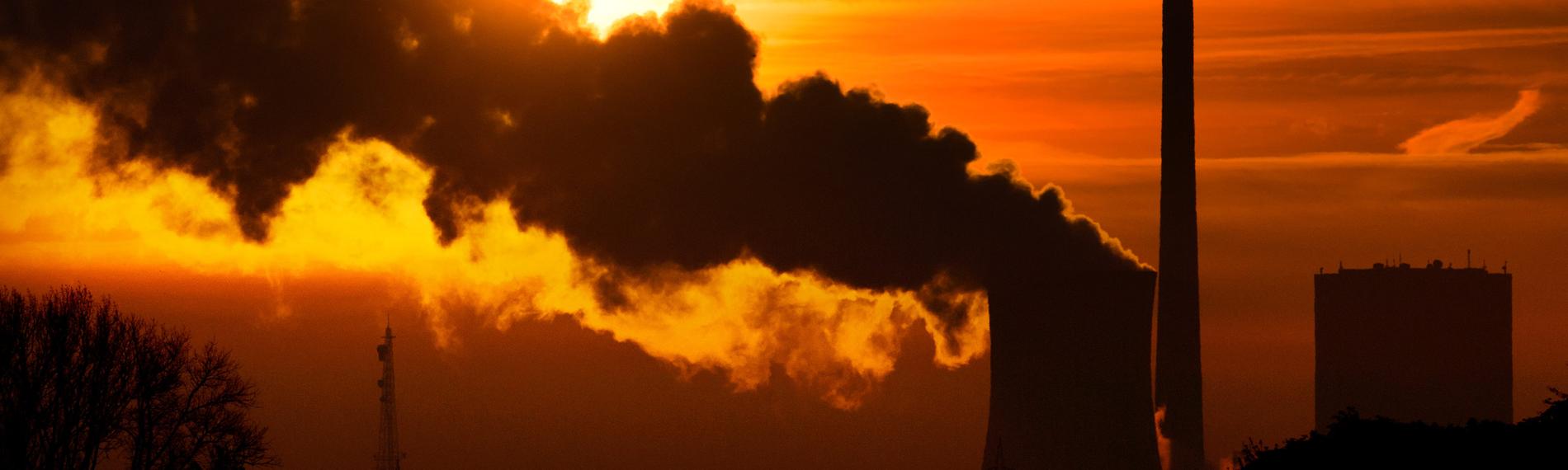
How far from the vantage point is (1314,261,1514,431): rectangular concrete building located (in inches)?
5084

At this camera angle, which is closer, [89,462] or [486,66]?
[89,462]

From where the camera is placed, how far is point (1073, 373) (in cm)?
4597

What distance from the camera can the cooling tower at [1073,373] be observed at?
4559cm

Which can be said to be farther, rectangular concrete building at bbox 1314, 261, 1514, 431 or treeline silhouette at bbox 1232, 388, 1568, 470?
rectangular concrete building at bbox 1314, 261, 1514, 431

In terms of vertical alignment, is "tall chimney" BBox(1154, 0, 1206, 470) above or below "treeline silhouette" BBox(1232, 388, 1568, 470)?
above

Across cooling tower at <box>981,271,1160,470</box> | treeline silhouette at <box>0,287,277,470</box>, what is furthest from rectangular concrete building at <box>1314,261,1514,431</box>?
treeline silhouette at <box>0,287,277,470</box>

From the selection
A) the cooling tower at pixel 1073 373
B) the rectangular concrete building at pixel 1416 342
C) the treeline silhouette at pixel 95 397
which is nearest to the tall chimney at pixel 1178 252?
the cooling tower at pixel 1073 373

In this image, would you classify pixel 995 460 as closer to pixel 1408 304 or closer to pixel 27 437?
pixel 27 437

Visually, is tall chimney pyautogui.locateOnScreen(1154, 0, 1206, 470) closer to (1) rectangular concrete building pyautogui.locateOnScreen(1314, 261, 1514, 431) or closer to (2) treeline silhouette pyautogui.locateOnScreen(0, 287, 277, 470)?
(2) treeline silhouette pyautogui.locateOnScreen(0, 287, 277, 470)

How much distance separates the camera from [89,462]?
31.4 meters

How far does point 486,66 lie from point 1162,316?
2049 centimetres

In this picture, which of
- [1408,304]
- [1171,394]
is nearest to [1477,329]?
[1408,304]

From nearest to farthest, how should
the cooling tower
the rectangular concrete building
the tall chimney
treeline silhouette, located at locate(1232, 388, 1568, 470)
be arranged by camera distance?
treeline silhouette, located at locate(1232, 388, 1568, 470) → the cooling tower → the tall chimney → the rectangular concrete building

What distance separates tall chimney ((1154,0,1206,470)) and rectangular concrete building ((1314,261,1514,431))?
233 ft
